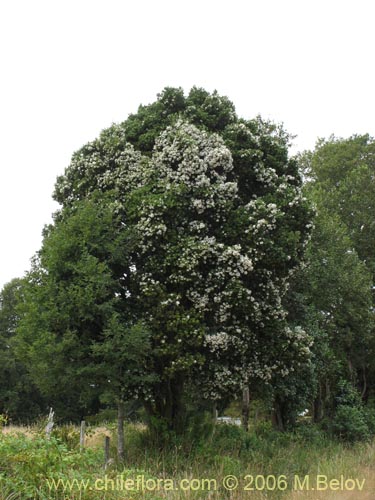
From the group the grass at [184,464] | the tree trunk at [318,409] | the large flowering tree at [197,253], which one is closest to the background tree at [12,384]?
the tree trunk at [318,409]

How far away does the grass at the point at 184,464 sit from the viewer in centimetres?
503

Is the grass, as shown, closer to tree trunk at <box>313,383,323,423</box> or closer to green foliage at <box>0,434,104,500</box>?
green foliage at <box>0,434,104,500</box>

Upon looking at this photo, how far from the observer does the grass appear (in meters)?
5.03

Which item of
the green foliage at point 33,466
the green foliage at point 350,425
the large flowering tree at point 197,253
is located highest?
the large flowering tree at point 197,253

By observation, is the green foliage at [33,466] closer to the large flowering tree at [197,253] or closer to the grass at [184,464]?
the grass at [184,464]

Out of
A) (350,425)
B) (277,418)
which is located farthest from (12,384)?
(350,425)

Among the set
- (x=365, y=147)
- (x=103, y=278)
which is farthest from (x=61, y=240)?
(x=365, y=147)

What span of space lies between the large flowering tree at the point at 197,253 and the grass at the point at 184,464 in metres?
1.28

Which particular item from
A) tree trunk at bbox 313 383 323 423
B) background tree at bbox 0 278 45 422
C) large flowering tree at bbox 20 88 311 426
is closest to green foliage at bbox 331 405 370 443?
tree trunk at bbox 313 383 323 423

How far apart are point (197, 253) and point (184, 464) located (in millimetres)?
4507

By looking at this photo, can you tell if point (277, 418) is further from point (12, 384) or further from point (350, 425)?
point (12, 384)

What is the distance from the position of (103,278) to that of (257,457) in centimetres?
599

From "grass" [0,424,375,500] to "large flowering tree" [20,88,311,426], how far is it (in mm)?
1279

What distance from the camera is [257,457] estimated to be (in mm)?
12320
